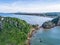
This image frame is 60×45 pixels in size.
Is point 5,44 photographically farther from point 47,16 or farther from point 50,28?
point 47,16

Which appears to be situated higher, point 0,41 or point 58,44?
point 0,41

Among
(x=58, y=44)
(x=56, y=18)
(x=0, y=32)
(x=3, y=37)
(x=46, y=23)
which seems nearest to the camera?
(x=3, y=37)

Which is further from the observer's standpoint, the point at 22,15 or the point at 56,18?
the point at 56,18

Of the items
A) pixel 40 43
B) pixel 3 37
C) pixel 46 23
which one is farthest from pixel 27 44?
pixel 46 23

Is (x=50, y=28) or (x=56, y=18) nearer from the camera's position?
(x=50, y=28)

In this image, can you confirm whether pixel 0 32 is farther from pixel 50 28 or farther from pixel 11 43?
pixel 50 28

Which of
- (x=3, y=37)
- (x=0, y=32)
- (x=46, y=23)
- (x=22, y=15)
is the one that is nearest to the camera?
(x=3, y=37)

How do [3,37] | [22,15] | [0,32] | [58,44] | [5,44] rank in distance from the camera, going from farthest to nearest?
1. [22,15]
2. [58,44]
3. [0,32]
4. [3,37]
5. [5,44]

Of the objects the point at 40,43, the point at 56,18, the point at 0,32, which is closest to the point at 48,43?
the point at 40,43

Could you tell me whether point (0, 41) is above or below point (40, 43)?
above
